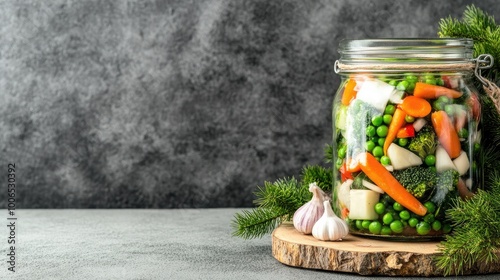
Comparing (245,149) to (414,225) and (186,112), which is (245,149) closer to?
(186,112)

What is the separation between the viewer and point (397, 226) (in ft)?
3.72

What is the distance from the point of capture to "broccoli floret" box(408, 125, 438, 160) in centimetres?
112

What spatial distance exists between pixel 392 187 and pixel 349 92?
175 mm

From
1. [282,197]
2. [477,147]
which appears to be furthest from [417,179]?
[282,197]

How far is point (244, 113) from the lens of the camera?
1.78 meters

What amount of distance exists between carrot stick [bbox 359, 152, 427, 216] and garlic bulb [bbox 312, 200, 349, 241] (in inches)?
3.3

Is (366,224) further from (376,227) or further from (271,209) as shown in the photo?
(271,209)

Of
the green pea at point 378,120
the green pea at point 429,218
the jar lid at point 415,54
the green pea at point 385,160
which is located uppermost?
the jar lid at point 415,54

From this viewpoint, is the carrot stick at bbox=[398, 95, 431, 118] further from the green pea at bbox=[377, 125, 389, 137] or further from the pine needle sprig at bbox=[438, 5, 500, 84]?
the pine needle sprig at bbox=[438, 5, 500, 84]

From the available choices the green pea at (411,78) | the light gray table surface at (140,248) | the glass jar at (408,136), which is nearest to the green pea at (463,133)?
the glass jar at (408,136)

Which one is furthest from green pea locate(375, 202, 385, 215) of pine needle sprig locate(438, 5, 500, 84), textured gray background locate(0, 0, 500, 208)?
textured gray background locate(0, 0, 500, 208)

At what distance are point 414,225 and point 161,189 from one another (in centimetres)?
80

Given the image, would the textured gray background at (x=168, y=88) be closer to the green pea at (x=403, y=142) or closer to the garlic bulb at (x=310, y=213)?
the garlic bulb at (x=310, y=213)

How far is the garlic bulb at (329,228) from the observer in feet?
3.76
